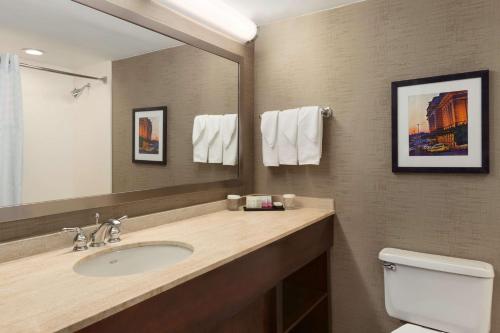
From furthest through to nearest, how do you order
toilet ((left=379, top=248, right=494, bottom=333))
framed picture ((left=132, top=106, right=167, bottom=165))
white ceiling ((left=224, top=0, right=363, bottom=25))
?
white ceiling ((left=224, top=0, right=363, bottom=25)) < framed picture ((left=132, top=106, right=167, bottom=165)) < toilet ((left=379, top=248, right=494, bottom=333))

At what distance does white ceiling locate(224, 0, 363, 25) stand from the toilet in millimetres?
1393

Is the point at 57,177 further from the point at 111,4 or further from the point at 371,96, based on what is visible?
the point at 371,96

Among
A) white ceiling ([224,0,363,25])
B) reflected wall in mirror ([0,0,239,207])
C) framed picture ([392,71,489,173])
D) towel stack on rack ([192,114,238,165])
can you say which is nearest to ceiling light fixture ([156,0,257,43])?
white ceiling ([224,0,363,25])

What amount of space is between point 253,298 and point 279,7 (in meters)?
1.58

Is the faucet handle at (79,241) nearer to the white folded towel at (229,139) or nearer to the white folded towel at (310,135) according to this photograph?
the white folded towel at (229,139)

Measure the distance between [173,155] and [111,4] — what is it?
75cm

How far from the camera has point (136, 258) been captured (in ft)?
4.40

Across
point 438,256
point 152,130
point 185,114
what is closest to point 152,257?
point 152,130

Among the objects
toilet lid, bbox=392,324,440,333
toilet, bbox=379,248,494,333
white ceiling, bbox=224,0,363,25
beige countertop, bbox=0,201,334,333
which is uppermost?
white ceiling, bbox=224,0,363,25

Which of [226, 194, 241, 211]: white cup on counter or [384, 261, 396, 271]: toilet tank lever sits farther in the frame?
[226, 194, 241, 211]: white cup on counter

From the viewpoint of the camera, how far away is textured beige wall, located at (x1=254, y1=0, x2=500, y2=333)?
61.1 inches

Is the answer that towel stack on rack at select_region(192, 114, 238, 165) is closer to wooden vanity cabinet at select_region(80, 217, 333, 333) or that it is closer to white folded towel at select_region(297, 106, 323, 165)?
white folded towel at select_region(297, 106, 323, 165)

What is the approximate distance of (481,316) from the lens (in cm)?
145

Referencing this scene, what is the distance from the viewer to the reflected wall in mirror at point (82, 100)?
46.9 inches
